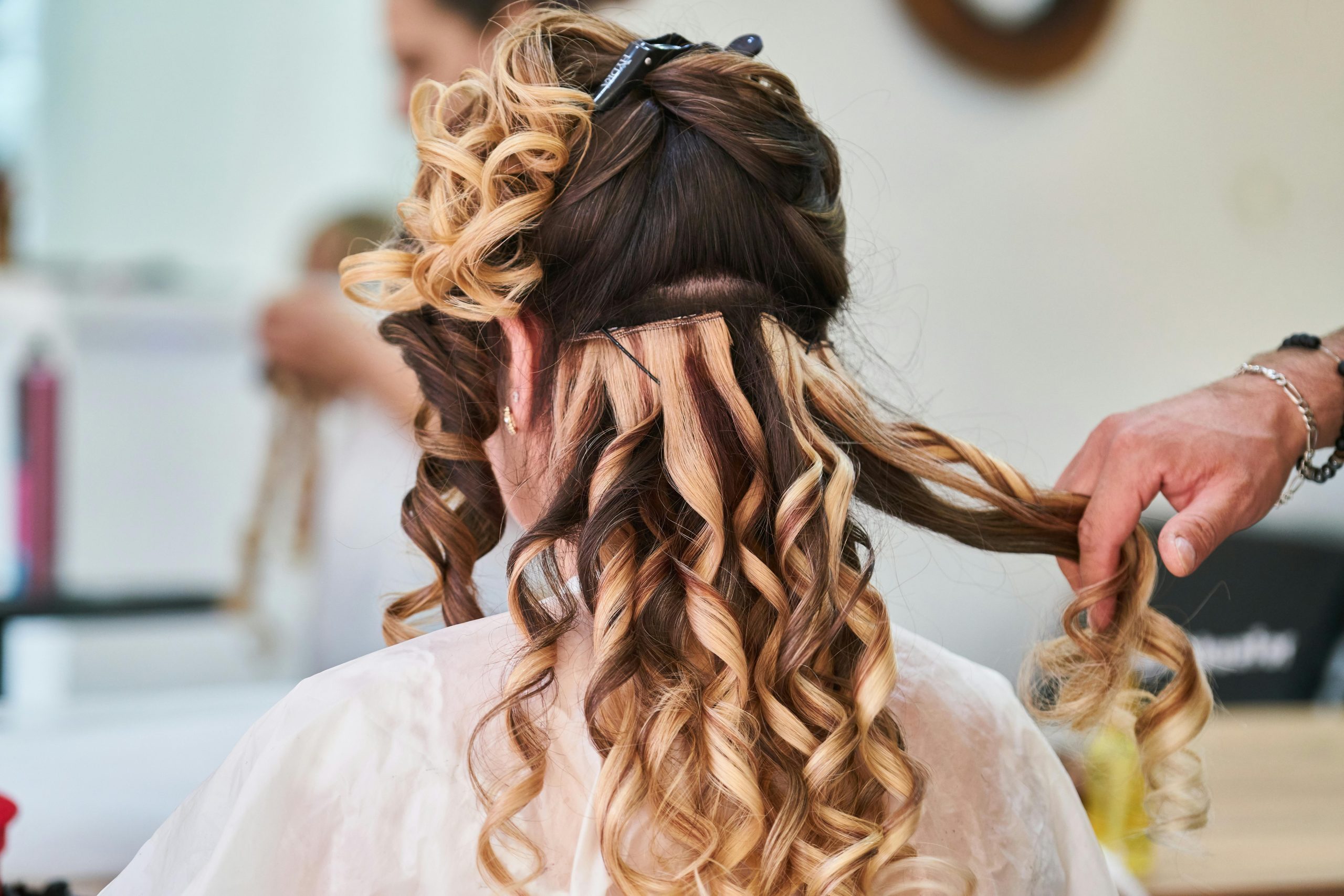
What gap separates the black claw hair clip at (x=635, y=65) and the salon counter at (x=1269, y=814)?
0.99 metres

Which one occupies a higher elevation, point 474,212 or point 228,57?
point 228,57

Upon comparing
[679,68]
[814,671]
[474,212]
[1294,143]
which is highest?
[1294,143]

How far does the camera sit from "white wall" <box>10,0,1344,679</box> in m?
1.83

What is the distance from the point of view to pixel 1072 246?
2.27 meters

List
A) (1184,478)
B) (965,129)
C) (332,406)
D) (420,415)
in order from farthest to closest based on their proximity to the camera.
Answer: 1. (965,129)
2. (332,406)
3. (420,415)
4. (1184,478)

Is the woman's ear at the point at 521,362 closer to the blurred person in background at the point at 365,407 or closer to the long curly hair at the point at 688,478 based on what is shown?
the long curly hair at the point at 688,478

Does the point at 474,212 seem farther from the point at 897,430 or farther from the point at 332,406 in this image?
the point at 332,406

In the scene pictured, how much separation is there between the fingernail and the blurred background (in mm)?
674

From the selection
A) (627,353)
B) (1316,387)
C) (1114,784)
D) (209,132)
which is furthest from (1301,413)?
(209,132)

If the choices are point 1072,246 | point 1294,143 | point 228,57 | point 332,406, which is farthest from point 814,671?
point 1294,143

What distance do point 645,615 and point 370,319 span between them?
109 centimetres

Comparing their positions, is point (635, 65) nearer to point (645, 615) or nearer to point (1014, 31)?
point (645, 615)

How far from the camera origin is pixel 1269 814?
126 centimetres

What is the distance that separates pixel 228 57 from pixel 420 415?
129 cm
